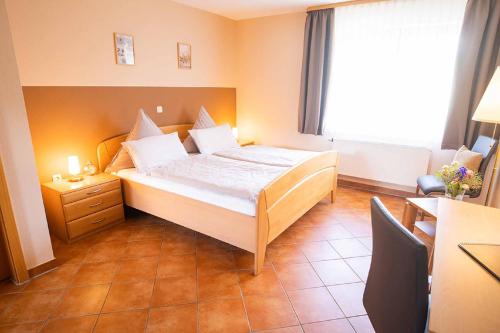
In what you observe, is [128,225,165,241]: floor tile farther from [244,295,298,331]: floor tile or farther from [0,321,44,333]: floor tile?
[244,295,298,331]: floor tile

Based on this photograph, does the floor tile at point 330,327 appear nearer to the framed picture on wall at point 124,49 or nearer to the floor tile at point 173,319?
the floor tile at point 173,319

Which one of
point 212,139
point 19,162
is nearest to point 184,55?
point 212,139

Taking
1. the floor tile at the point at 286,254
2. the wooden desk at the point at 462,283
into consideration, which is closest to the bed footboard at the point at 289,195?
the floor tile at the point at 286,254

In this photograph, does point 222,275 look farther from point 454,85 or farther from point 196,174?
point 454,85

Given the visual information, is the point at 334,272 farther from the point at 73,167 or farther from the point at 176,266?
the point at 73,167

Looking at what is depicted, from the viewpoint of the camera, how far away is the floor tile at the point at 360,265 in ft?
7.62

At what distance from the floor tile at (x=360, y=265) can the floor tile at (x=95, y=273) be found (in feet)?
6.66

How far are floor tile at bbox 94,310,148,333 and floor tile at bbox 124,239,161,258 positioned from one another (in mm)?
710

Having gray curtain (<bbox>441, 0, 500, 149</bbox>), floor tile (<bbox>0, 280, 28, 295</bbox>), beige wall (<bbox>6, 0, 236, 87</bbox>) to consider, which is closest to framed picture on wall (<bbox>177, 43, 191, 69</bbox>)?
beige wall (<bbox>6, 0, 236, 87</bbox>)

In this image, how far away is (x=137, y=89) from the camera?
3.53 metres

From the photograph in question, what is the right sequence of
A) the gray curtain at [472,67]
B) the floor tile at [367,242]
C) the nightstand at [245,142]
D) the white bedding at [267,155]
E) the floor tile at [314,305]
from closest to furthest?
the floor tile at [314,305], the floor tile at [367,242], the gray curtain at [472,67], the white bedding at [267,155], the nightstand at [245,142]

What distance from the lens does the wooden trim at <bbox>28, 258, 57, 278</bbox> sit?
222 cm

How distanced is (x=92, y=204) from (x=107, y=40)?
1.83 m

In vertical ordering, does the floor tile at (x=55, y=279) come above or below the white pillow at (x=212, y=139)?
below
